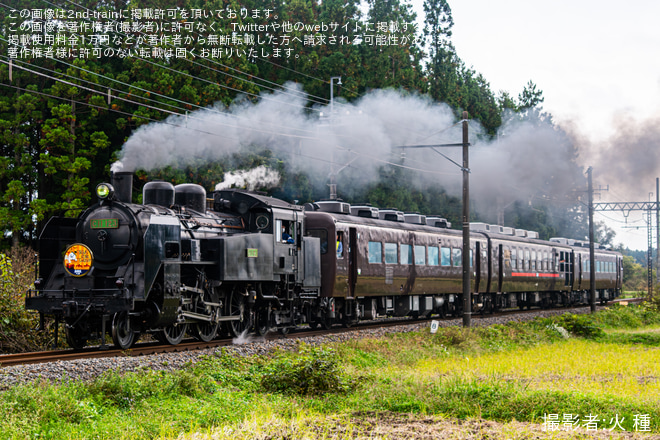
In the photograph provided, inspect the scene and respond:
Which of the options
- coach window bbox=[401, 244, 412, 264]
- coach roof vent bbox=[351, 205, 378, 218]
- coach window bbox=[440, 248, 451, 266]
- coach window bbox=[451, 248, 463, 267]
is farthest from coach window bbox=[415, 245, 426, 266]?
coach window bbox=[451, 248, 463, 267]

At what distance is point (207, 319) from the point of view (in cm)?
1533

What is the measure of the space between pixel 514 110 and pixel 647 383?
50627 mm

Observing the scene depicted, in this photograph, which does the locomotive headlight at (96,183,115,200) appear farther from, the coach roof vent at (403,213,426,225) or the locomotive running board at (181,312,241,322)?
the coach roof vent at (403,213,426,225)

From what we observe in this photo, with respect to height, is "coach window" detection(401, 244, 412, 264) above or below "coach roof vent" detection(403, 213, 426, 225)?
below

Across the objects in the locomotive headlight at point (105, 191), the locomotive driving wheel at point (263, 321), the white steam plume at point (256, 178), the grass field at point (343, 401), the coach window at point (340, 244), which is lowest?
the grass field at point (343, 401)

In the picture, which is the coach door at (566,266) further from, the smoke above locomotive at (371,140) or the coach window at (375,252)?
the coach window at (375,252)

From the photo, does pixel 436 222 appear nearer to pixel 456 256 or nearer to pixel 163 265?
pixel 456 256

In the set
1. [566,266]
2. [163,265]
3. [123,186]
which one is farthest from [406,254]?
[566,266]

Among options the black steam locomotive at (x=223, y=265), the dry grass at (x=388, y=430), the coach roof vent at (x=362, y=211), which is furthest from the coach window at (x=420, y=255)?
the dry grass at (x=388, y=430)

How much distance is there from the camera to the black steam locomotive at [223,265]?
14.1 meters

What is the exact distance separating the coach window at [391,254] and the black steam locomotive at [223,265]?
4 cm

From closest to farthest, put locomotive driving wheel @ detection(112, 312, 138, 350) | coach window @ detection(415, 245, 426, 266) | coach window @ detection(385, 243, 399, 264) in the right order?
locomotive driving wheel @ detection(112, 312, 138, 350), coach window @ detection(385, 243, 399, 264), coach window @ detection(415, 245, 426, 266)

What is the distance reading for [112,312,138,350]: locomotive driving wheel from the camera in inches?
546

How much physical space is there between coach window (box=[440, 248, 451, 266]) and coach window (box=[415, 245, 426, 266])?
4.82 feet
